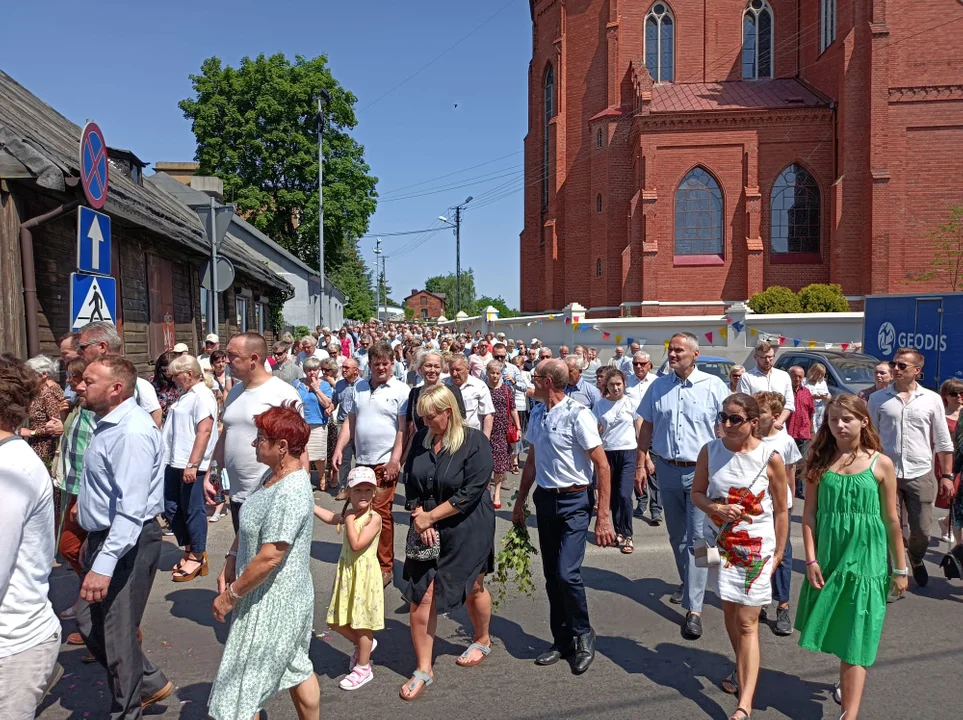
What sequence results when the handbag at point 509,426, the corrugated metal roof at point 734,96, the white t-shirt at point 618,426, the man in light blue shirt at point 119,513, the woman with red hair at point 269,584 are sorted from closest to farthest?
the woman with red hair at point 269,584
the man in light blue shirt at point 119,513
the white t-shirt at point 618,426
the handbag at point 509,426
the corrugated metal roof at point 734,96

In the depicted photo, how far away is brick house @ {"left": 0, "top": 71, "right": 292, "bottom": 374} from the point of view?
301 inches

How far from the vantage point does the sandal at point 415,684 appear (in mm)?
4305

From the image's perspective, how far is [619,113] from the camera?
36.4 meters

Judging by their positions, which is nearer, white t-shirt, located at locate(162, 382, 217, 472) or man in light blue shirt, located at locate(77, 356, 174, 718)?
man in light blue shirt, located at locate(77, 356, 174, 718)

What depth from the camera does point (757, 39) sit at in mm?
38719

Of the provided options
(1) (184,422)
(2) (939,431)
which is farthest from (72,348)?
(2) (939,431)

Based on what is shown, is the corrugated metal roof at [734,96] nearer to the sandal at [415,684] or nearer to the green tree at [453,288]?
the sandal at [415,684]

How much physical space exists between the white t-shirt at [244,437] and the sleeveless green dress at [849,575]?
3.25 meters

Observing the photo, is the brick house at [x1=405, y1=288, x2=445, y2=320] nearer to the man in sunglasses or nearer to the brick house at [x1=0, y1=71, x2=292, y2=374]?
the brick house at [x1=0, y1=71, x2=292, y2=374]

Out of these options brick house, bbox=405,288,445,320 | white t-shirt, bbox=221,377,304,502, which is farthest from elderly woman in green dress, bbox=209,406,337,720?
brick house, bbox=405,288,445,320

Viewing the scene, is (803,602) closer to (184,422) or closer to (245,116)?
(184,422)

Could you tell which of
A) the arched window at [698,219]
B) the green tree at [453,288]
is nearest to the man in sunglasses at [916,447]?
the arched window at [698,219]

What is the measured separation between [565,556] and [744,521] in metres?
1.14

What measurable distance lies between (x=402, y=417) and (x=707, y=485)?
2.75 meters
